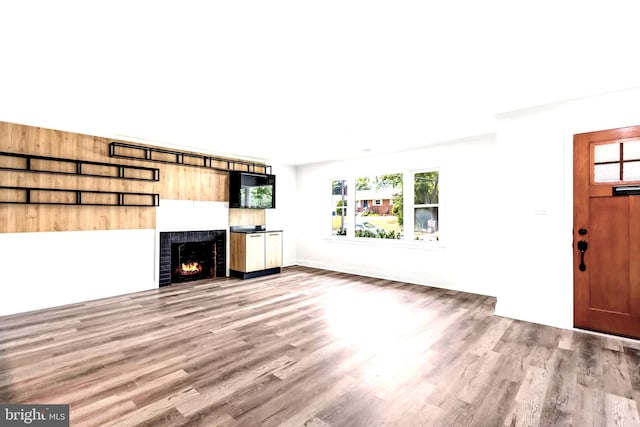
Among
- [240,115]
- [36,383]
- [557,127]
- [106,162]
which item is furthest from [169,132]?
[557,127]

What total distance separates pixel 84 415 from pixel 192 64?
2661mm

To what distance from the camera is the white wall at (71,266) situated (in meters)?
4.05

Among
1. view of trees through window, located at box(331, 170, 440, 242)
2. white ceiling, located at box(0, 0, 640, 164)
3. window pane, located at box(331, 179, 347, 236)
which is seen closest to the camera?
white ceiling, located at box(0, 0, 640, 164)

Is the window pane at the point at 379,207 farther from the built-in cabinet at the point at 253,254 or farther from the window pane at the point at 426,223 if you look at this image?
the built-in cabinet at the point at 253,254

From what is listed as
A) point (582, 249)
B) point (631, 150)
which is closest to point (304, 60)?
point (631, 150)

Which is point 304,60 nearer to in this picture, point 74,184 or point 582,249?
point 582,249

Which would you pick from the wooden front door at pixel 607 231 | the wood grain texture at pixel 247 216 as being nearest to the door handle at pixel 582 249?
the wooden front door at pixel 607 231

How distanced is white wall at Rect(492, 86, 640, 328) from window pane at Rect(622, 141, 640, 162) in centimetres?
20

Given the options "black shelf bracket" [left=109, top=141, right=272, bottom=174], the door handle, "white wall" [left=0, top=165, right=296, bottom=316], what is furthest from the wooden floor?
"black shelf bracket" [left=109, top=141, right=272, bottom=174]

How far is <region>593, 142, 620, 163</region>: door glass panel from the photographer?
322 centimetres

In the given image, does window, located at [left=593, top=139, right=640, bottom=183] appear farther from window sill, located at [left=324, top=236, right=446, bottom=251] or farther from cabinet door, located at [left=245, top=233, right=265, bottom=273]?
cabinet door, located at [left=245, top=233, right=265, bottom=273]

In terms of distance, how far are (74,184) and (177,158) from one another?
161cm

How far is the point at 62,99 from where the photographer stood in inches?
133

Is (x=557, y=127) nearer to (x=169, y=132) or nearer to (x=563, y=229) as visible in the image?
(x=563, y=229)
